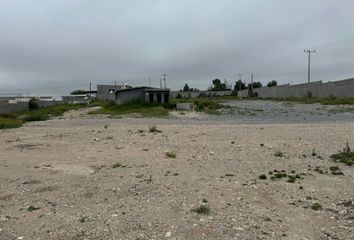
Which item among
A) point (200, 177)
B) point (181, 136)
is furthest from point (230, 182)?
point (181, 136)

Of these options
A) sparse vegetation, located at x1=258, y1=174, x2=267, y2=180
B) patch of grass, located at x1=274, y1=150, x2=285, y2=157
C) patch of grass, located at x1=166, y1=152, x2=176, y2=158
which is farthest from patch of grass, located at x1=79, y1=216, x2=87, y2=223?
patch of grass, located at x1=274, y1=150, x2=285, y2=157

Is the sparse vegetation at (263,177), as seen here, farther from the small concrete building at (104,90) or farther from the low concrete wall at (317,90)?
the small concrete building at (104,90)

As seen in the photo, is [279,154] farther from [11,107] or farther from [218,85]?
[218,85]

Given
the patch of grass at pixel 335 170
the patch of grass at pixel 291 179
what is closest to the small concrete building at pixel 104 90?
the patch of grass at pixel 335 170

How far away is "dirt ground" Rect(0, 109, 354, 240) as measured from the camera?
4656mm

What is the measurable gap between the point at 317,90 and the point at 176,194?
62539mm

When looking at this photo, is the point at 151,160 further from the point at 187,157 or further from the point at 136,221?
the point at 136,221

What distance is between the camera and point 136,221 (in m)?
4.93

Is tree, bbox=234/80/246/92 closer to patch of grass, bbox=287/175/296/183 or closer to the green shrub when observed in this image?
the green shrub

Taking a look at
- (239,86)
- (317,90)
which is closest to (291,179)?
(317,90)

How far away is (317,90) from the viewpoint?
62.8 m

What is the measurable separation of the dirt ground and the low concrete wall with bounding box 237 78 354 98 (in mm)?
46934

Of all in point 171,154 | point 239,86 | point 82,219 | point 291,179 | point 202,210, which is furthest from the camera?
point 239,86

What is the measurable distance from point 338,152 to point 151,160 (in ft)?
17.2
